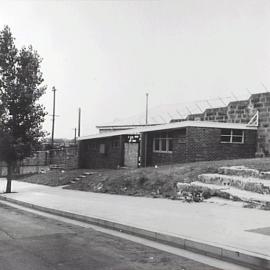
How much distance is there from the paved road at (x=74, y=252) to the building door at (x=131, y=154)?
2105 cm

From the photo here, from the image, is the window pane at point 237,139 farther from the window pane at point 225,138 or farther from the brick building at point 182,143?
the window pane at point 225,138

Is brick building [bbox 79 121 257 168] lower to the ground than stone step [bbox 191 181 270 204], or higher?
higher

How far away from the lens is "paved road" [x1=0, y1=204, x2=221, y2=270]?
7004 mm

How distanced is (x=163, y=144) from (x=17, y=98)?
430 inches

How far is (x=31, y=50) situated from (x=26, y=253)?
1616 centimetres

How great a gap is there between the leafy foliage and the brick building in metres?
8.92

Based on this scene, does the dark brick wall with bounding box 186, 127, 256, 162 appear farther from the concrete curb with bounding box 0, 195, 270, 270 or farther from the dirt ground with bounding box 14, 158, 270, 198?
the concrete curb with bounding box 0, 195, 270, 270

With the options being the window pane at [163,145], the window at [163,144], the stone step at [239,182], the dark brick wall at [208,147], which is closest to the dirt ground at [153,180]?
the stone step at [239,182]

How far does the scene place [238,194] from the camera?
14.4 metres

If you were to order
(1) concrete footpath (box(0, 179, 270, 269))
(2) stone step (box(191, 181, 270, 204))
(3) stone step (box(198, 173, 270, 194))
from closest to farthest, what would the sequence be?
(1) concrete footpath (box(0, 179, 270, 269)) < (2) stone step (box(191, 181, 270, 204)) < (3) stone step (box(198, 173, 270, 194))

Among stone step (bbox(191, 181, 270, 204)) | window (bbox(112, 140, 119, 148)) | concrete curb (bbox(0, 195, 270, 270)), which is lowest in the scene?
concrete curb (bbox(0, 195, 270, 270))

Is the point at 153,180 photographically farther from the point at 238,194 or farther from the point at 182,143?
the point at 182,143

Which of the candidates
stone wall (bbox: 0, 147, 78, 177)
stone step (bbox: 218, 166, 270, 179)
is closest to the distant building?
stone wall (bbox: 0, 147, 78, 177)

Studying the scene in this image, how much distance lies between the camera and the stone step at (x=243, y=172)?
16281 millimetres
